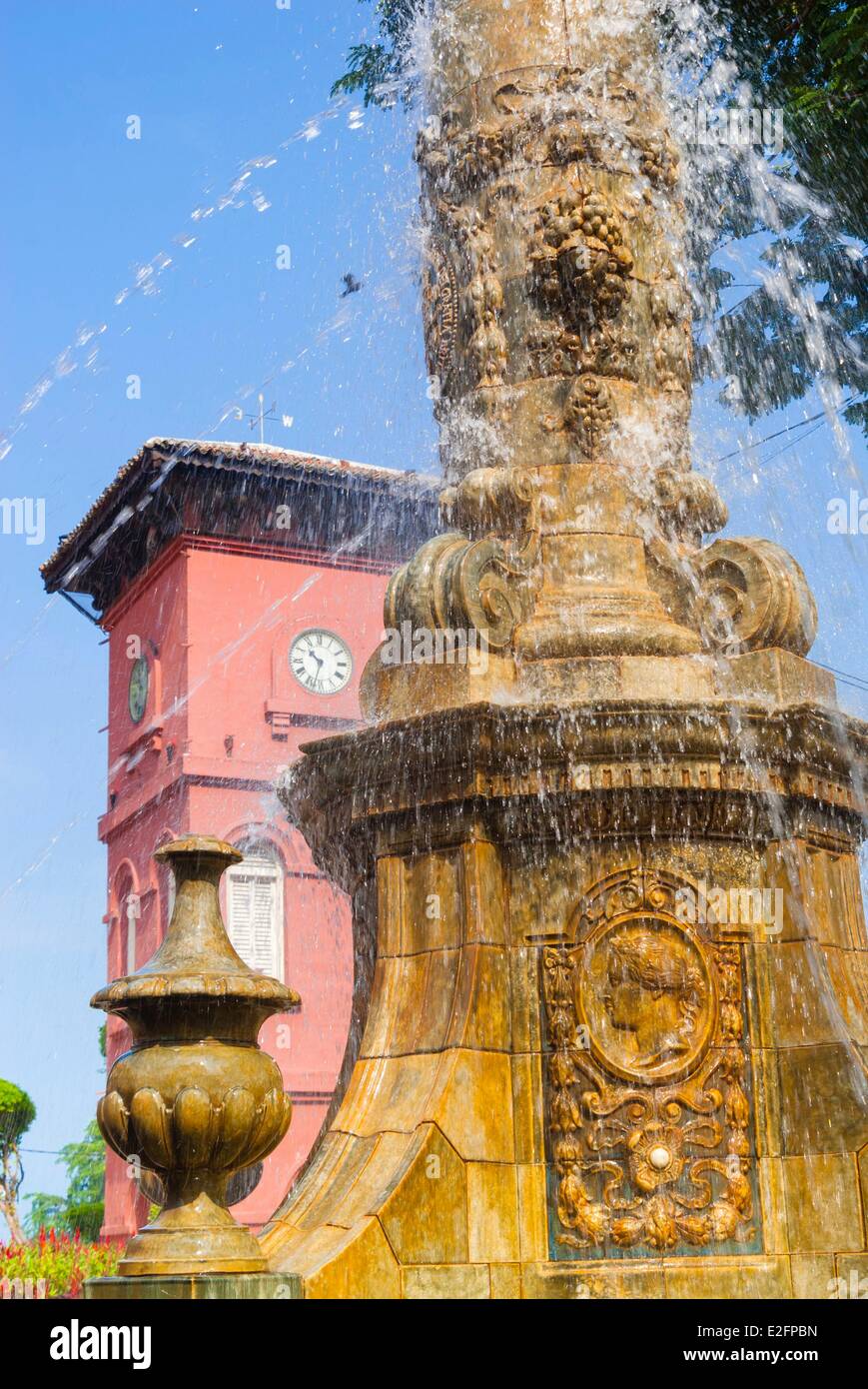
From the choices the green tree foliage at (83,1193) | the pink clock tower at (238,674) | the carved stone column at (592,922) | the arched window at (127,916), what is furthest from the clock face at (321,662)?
the carved stone column at (592,922)

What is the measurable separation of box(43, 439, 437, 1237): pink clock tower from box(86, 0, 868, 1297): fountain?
2016 centimetres

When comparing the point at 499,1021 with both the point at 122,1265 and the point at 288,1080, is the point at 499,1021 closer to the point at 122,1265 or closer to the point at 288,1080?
the point at 122,1265

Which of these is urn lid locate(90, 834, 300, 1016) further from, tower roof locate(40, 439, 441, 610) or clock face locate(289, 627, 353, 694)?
clock face locate(289, 627, 353, 694)

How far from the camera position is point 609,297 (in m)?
9.66

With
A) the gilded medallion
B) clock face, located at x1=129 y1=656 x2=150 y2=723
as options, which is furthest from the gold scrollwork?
clock face, located at x1=129 y1=656 x2=150 y2=723

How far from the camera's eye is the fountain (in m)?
7.57

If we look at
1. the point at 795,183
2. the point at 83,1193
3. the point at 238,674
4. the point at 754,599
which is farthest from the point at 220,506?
the point at 83,1193

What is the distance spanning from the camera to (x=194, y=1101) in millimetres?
6988

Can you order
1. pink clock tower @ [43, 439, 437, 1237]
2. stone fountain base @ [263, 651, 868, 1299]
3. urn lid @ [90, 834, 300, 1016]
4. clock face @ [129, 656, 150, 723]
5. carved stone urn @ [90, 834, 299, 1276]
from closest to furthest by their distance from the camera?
carved stone urn @ [90, 834, 299, 1276] → urn lid @ [90, 834, 300, 1016] → stone fountain base @ [263, 651, 868, 1299] → pink clock tower @ [43, 439, 437, 1237] → clock face @ [129, 656, 150, 723]

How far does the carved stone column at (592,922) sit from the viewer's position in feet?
24.8

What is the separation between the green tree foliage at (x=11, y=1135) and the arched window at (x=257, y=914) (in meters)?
5.69

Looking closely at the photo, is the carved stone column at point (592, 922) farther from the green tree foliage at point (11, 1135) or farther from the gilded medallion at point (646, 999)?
the green tree foliage at point (11, 1135)

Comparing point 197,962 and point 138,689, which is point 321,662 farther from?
point 197,962

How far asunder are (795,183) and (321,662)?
753 inches
